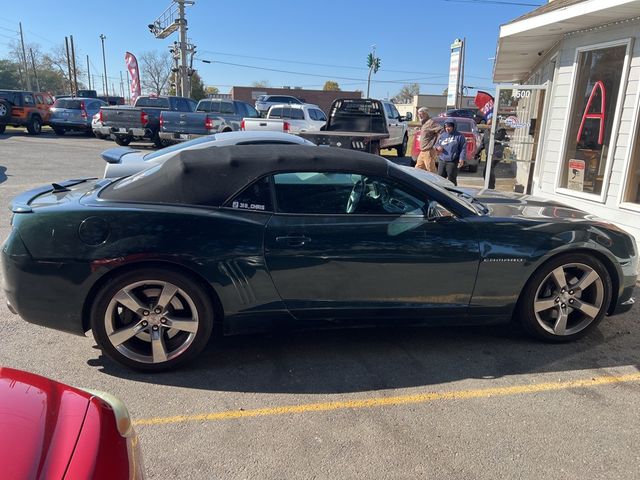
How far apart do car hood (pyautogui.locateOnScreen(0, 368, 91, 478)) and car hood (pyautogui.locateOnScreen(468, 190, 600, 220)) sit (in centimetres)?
308

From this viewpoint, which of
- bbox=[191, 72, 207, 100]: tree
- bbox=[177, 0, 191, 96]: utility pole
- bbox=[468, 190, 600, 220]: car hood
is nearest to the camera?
bbox=[468, 190, 600, 220]: car hood

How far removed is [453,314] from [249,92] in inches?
2671

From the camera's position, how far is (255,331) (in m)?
3.49

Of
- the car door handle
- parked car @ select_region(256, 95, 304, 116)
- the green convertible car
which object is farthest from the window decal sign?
parked car @ select_region(256, 95, 304, 116)

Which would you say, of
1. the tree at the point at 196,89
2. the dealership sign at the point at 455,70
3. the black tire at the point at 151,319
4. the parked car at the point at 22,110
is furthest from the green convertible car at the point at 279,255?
the tree at the point at 196,89

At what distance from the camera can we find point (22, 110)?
22.1 meters

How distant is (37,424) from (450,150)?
8701 millimetres

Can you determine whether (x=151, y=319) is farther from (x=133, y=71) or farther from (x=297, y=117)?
(x=133, y=71)

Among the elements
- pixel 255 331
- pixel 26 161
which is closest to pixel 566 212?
pixel 255 331

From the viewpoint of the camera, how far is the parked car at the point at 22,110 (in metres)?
21.9

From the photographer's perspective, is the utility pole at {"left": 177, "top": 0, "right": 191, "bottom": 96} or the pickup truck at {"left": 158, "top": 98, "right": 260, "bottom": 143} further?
the utility pole at {"left": 177, "top": 0, "right": 191, "bottom": 96}

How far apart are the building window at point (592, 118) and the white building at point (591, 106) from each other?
15 millimetres

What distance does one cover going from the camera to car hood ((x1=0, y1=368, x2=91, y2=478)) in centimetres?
138

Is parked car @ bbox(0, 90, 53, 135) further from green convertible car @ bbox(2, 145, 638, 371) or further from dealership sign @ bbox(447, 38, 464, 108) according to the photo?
dealership sign @ bbox(447, 38, 464, 108)
